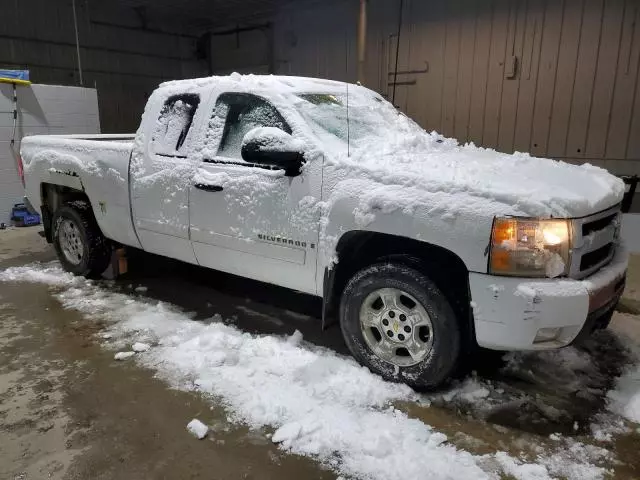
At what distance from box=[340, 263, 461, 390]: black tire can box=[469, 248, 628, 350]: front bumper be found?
0.66 ft

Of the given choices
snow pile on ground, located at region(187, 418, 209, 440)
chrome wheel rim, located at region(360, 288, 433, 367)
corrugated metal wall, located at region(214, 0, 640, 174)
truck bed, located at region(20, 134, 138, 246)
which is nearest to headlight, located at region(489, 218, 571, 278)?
chrome wheel rim, located at region(360, 288, 433, 367)

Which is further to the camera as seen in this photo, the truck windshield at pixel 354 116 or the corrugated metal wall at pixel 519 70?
the corrugated metal wall at pixel 519 70

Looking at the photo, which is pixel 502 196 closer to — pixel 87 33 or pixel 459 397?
pixel 459 397

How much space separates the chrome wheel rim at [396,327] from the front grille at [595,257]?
92 centimetres

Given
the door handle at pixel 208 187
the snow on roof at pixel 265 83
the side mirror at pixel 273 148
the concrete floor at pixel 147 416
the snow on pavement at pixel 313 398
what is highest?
the snow on roof at pixel 265 83

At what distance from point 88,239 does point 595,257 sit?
4580mm

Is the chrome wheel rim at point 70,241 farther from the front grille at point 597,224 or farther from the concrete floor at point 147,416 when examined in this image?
the front grille at point 597,224

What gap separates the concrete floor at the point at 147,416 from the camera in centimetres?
255

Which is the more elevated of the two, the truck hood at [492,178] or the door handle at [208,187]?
the truck hood at [492,178]

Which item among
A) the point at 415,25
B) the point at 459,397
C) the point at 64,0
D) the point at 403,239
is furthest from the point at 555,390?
the point at 64,0

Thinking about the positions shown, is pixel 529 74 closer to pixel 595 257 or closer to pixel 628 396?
pixel 595 257

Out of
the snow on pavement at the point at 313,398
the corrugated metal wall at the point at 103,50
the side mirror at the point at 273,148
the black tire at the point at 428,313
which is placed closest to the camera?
the snow on pavement at the point at 313,398

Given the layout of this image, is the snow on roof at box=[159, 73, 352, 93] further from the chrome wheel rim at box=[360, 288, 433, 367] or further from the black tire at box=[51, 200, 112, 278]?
the black tire at box=[51, 200, 112, 278]


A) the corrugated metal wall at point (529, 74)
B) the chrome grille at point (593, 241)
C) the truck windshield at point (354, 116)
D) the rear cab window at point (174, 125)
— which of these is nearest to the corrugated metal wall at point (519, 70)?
the corrugated metal wall at point (529, 74)
